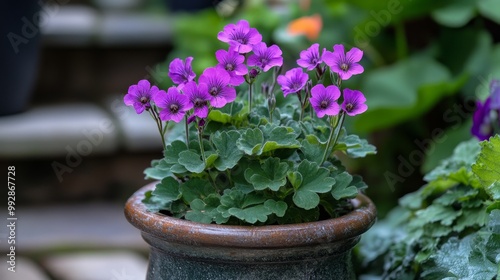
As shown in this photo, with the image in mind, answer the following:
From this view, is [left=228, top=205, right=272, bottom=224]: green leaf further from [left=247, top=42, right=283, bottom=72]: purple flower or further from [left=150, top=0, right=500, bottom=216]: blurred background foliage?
[left=150, top=0, right=500, bottom=216]: blurred background foliage

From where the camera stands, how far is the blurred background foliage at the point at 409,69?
6.21 ft

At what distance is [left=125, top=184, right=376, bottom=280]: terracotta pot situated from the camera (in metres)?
0.82

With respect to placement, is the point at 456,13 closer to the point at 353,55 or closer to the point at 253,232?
the point at 353,55

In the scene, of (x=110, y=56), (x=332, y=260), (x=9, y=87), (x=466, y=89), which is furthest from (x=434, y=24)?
(x=332, y=260)

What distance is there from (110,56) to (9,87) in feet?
1.84

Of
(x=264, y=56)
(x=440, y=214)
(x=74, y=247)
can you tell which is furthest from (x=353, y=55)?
(x=74, y=247)

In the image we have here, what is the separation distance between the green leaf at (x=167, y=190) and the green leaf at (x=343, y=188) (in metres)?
0.21

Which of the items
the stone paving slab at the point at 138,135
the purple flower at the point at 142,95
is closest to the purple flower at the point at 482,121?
the purple flower at the point at 142,95

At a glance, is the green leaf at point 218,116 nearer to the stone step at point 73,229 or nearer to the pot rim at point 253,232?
the pot rim at point 253,232

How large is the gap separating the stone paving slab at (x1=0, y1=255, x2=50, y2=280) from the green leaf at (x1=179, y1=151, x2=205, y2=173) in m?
1.16

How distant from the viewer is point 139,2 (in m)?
3.51

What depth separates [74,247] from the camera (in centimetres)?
207

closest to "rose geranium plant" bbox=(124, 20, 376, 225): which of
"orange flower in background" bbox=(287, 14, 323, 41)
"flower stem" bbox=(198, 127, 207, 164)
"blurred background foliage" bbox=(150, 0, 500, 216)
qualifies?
"flower stem" bbox=(198, 127, 207, 164)

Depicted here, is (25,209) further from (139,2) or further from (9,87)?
(139,2)
